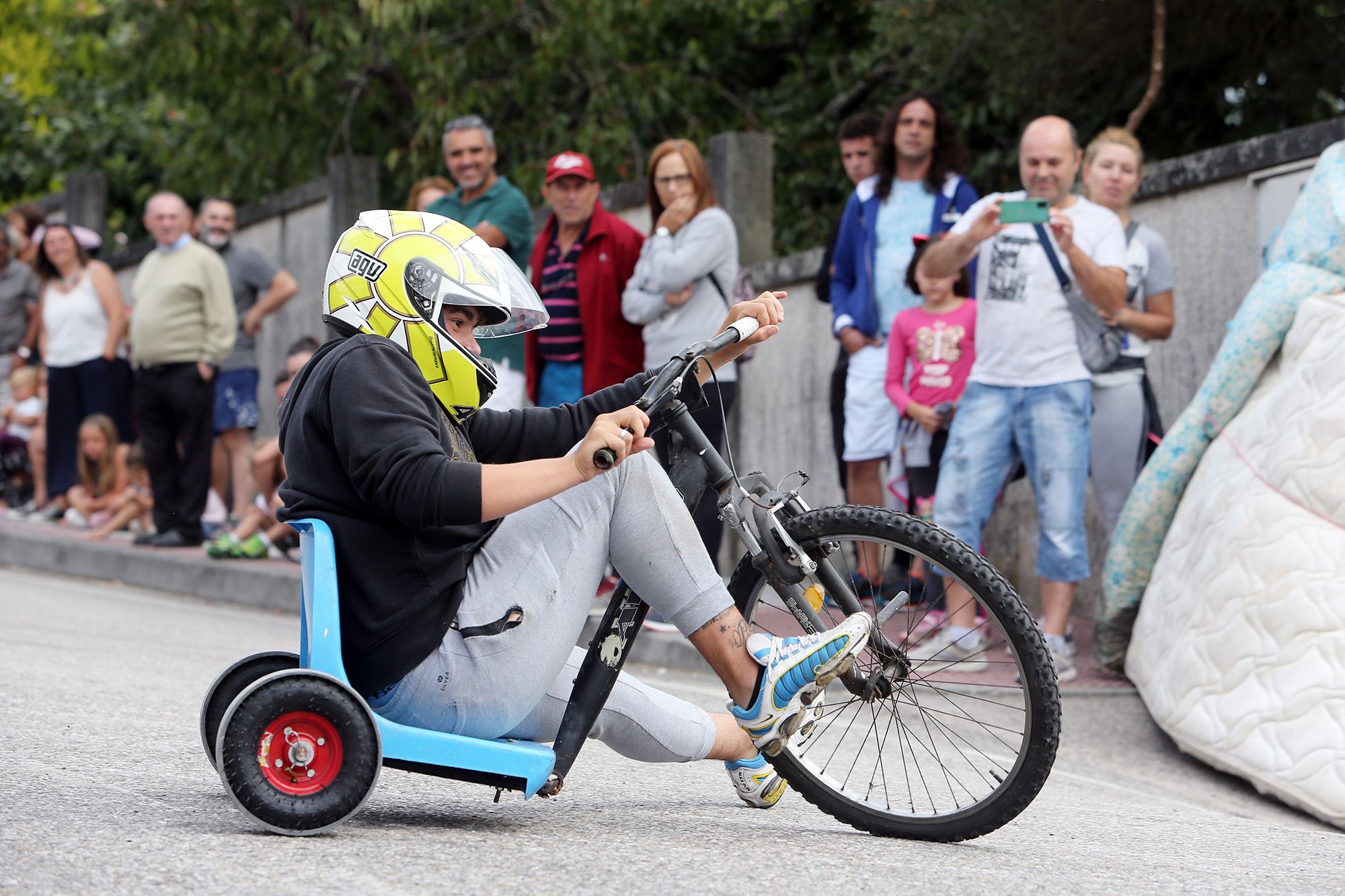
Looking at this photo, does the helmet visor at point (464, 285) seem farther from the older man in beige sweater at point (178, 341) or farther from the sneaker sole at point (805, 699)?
the older man in beige sweater at point (178, 341)

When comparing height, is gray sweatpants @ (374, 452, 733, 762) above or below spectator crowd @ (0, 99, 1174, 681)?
below

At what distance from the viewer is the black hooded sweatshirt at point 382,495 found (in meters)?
3.07

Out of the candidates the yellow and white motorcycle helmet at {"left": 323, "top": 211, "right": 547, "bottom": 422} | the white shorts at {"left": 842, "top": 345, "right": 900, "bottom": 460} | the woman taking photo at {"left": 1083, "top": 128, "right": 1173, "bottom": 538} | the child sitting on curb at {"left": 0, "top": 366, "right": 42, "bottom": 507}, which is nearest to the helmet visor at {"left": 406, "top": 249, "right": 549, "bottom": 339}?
the yellow and white motorcycle helmet at {"left": 323, "top": 211, "right": 547, "bottom": 422}

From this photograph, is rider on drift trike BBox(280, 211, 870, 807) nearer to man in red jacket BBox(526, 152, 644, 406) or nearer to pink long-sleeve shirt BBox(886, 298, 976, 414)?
pink long-sleeve shirt BBox(886, 298, 976, 414)

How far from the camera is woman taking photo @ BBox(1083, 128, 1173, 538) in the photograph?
625cm

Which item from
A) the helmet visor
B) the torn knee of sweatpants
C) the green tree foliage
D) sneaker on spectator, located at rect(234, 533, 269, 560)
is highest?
the green tree foliage

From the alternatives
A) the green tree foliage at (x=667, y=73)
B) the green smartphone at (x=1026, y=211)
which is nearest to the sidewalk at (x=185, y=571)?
the green smartphone at (x=1026, y=211)

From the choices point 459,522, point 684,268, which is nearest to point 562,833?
point 459,522

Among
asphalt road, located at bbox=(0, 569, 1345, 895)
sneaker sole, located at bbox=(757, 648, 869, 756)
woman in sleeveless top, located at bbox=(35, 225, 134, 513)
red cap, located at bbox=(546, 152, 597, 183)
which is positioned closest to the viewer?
asphalt road, located at bbox=(0, 569, 1345, 895)

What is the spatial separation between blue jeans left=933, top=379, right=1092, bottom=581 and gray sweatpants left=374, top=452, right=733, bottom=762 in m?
2.85

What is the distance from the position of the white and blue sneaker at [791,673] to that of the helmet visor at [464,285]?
87 cm

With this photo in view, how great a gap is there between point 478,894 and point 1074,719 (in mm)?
3462

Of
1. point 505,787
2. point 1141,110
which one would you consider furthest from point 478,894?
point 1141,110

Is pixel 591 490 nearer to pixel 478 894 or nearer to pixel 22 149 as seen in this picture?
pixel 478 894
